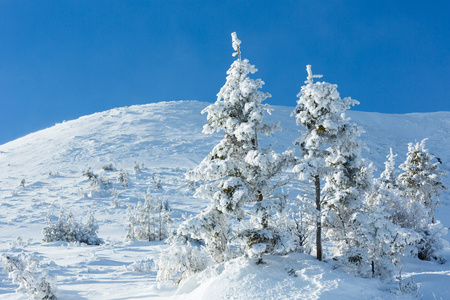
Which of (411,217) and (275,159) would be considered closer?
(275,159)

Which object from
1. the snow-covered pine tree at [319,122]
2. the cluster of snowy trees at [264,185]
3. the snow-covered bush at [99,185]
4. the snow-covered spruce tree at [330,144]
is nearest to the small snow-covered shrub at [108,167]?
the snow-covered bush at [99,185]

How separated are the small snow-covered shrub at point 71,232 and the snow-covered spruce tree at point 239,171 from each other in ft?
44.2

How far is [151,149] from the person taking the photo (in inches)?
2062

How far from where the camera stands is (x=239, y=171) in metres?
10.4

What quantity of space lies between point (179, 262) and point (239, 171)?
11.8ft

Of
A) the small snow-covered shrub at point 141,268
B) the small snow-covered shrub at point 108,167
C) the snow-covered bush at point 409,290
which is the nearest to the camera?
the snow-covered bush at point 409,290

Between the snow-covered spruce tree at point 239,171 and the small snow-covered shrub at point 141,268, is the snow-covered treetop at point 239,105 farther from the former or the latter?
the small snow-covered shrub at point 141,268

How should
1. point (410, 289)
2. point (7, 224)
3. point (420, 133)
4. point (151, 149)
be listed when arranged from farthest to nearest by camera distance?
point (420, 133) < point (151, 149) < point (7, 224) < point (410, 289)

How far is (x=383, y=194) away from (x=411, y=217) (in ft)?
10.1

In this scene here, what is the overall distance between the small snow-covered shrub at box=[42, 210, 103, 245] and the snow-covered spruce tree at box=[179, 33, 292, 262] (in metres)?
13.5

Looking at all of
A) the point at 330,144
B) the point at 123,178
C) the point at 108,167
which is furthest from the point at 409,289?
the point at 108,167

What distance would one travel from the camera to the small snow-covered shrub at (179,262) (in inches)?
404

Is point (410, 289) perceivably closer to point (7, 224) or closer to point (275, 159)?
point (275, 159)

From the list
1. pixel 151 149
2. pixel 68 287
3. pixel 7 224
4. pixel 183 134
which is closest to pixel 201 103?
pixel 183 134
